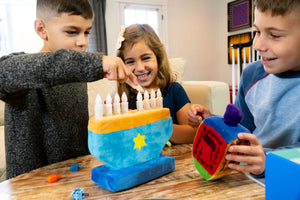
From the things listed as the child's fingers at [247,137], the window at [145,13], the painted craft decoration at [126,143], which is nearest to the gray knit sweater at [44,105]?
the painted craft decoration at [126,143]

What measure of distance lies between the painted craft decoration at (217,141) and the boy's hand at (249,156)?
0.05 ft

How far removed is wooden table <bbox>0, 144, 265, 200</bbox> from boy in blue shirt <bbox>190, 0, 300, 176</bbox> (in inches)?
2.2

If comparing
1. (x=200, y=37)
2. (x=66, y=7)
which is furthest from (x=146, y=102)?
(x=200, y=37)

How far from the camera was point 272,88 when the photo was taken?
32.0 inches

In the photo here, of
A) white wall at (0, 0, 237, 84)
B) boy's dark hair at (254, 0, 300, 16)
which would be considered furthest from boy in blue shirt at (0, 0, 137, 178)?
white wall at (0, 0, 237, 84)

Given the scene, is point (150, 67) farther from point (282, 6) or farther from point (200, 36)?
point (200, 36)

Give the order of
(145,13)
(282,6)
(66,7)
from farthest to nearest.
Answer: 1. (145,13)
2. (66,7)
3. (282,6)

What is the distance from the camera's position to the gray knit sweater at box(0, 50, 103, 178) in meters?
0.55

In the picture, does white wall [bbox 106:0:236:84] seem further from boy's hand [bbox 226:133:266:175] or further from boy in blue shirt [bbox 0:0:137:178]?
boy's hand [bbox 226:133:266:175]

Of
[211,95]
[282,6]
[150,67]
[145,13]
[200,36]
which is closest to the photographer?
[282,6]

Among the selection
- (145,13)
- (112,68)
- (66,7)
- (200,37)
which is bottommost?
(112,68)

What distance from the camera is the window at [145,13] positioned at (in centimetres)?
404

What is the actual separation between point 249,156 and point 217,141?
96 mm

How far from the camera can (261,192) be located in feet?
1.63
